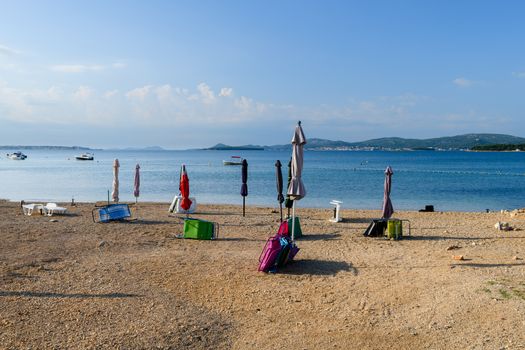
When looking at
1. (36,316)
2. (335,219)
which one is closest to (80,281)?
(36,316)

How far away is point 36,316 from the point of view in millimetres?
7051

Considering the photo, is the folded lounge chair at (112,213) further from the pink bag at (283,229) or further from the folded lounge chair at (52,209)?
the pink bag at (283,229)

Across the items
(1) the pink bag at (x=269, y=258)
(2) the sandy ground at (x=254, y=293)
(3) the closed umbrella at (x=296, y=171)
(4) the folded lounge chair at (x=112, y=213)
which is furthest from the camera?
(4) the folded lounge chair at (x=112, y=213)

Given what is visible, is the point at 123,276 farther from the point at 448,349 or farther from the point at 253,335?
the point at 448,349

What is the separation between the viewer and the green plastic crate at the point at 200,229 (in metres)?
13.4

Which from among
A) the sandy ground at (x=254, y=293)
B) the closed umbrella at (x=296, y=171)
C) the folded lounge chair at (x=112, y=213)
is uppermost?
the closed umbrella at (x=296, y=171)

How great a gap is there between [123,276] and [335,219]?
392 inches

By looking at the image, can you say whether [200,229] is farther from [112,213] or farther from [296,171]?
[112,213]

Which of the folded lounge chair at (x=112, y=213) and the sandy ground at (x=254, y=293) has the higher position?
the folded lounge chair at (x=112, y=213)

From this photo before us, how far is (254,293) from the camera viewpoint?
8391 mm

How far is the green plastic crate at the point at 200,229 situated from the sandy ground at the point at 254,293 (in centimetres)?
38

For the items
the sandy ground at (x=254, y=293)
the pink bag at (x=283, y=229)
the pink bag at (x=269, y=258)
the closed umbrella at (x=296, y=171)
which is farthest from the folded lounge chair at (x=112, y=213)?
the pink bag at (x=269, y=258)

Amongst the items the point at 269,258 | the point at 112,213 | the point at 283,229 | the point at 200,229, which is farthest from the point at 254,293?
the point at 112,213

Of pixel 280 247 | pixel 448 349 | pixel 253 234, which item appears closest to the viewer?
pixel 448 349
